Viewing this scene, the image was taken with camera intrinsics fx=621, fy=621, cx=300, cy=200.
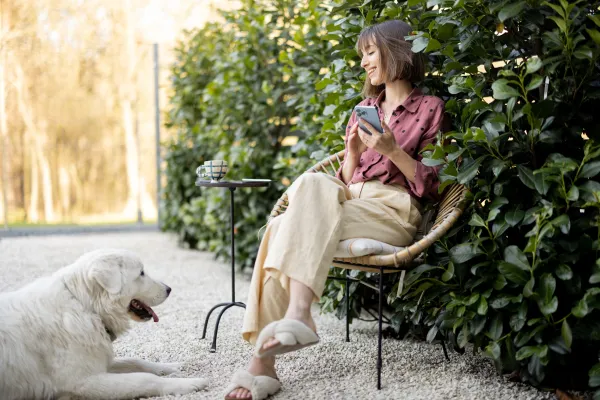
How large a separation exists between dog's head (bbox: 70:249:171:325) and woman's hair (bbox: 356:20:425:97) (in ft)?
4.26

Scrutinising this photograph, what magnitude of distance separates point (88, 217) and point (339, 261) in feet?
25.3

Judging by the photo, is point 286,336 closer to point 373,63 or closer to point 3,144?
point 373,63

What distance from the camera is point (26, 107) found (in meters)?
7.69

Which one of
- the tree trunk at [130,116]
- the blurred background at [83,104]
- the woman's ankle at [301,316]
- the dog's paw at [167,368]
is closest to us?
the woman's ankle at [301,316]

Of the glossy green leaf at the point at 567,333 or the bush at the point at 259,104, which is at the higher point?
the bush at the point at 259,104

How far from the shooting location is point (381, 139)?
2367 millimetres

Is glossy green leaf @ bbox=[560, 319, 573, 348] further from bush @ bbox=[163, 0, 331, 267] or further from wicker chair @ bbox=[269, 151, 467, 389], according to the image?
bush @ bbox=[163, 0, 331, 267]

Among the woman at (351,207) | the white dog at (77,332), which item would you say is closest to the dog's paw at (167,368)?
the white dog at (77,332)

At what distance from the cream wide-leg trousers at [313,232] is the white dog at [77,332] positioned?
0.41 metres

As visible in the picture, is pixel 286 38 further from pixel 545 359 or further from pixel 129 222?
pixel 129 222

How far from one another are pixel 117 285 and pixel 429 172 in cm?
126

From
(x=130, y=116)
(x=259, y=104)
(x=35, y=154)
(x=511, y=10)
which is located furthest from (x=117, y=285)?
(x=130, y=116)

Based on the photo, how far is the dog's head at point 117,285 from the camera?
222 cm

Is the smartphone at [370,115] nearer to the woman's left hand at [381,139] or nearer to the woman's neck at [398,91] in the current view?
the woman's left hand at [381,139]
